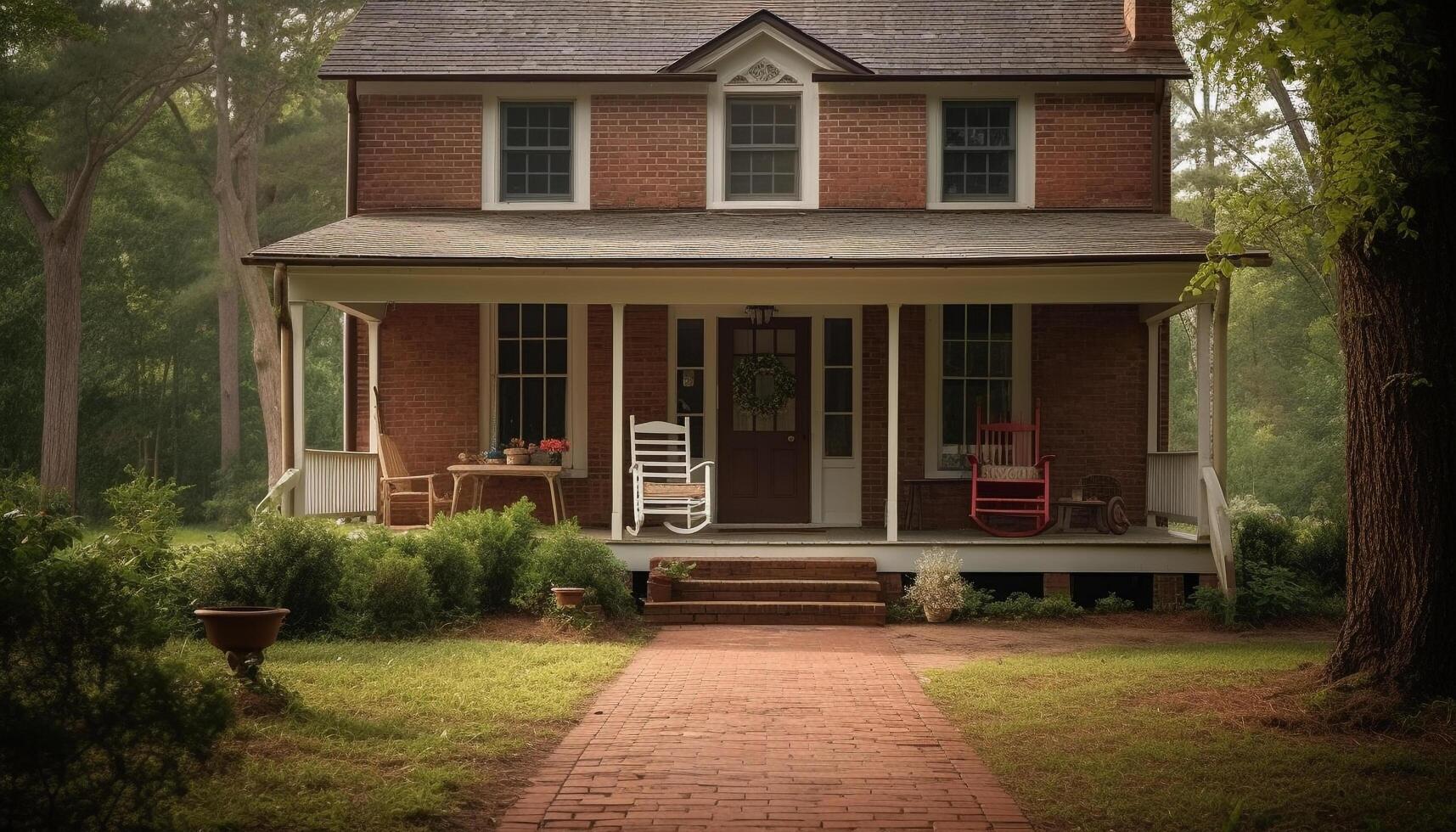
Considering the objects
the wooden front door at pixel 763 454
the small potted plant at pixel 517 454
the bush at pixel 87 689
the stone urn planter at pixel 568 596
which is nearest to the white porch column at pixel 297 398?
the small potted plant at pixel 517 454

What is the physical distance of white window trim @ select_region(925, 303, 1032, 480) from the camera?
1420 centimetres

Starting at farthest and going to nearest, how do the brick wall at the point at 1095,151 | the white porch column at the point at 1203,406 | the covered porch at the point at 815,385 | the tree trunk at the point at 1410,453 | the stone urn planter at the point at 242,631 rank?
the brick wall at the point at 1095,151
the covered porch at the point at 815,385
the white porch column at the point at 1203,406
the tree trunk at the point at 1410,453
the stone urn planter at the point at 242,631

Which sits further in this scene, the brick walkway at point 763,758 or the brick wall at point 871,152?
the brick wall at point 871,152

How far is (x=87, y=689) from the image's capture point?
5066 mm

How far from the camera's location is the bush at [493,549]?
11.3 meters

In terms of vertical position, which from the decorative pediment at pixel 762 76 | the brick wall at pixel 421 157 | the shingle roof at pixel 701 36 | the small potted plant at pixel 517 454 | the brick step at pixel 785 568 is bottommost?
the brick step at pixel 785 568

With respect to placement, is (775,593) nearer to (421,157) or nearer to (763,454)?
(763,454)

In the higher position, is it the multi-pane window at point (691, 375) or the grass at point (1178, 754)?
the multi-pane window at point (691, 375)

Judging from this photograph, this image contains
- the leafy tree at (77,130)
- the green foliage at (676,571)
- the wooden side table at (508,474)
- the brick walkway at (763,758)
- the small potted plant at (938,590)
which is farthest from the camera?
the leafy tree at (77,130)

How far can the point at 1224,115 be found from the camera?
29.7m

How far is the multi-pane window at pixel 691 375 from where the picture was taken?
46.9 ft

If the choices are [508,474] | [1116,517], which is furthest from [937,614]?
[508,474]

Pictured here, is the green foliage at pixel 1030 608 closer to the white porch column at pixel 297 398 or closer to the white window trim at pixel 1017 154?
the white window trim at pixel 1017 154

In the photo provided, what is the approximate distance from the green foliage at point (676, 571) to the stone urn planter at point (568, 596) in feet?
4.01
